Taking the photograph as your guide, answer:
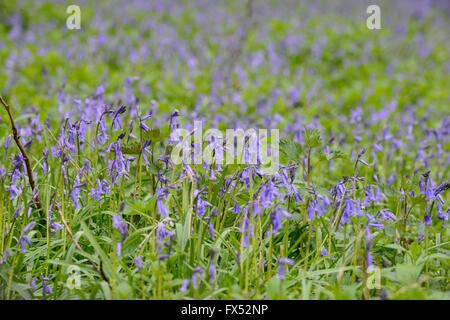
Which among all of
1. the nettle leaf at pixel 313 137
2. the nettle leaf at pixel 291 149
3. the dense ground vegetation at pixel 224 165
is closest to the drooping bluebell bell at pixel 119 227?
the dense ground vegetation at pixel 224 165

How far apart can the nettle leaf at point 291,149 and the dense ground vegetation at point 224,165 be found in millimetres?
12

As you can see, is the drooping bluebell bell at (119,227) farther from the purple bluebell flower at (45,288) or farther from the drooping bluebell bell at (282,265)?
the drooping bluebell bell at (282,265)

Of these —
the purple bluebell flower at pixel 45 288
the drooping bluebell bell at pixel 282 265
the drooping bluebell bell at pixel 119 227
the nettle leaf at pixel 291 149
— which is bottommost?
the purple bluebell flower at pixel 45 288

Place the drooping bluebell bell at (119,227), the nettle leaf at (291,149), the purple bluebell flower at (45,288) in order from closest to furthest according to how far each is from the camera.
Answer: the drooping bluebell bell at (119,227) → the purple bluebell flower at (45,288) → the nettle leaf at (291,149)

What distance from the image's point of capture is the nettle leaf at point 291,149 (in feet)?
9.63

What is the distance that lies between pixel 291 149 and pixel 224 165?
21.8 inches

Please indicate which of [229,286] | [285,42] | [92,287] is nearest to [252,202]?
[229,286]

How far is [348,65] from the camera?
10094 mm

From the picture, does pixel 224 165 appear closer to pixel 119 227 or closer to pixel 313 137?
pixel 313 137

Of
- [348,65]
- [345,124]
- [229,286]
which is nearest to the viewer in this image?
[229,286]

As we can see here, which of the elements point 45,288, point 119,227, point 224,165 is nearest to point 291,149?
point 224,165

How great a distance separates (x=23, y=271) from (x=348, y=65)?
8419mm
